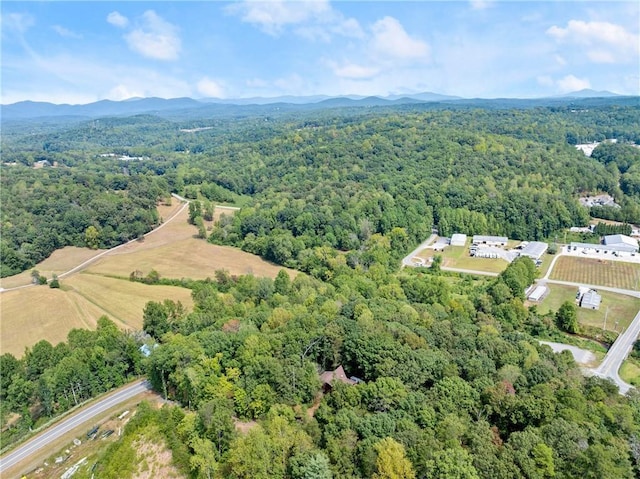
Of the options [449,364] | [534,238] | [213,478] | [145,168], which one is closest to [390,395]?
[449,364]

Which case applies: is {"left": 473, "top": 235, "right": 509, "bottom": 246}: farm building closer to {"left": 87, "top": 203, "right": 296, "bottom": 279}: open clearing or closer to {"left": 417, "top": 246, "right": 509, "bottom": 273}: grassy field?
{"left": 417, "top": 246, "right": 509, "bottom": 273}: grassy field

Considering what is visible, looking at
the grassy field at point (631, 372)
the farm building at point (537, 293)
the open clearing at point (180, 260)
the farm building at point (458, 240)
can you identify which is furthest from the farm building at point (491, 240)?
the grassy field at point (631, 372)

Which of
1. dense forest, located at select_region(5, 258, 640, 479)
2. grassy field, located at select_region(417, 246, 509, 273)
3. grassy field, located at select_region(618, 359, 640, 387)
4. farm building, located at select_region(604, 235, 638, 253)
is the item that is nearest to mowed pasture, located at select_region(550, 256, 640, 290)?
farm building, located at select_region(604, 235, 638, 253)

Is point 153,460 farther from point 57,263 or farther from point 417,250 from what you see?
point 57,263

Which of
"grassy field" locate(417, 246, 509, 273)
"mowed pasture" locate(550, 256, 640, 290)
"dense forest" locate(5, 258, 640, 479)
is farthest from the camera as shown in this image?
"grassy field" locate(417, 246, 509, 273)

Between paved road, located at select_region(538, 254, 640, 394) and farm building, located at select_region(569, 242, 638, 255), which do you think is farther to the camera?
farm building, located at select_region(569, 242, 638, 255)

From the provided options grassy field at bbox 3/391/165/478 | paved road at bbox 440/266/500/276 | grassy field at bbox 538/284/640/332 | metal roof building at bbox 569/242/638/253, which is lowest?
paved road at bbox 440/266/500/276

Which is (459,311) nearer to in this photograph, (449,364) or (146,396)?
(449,364)
